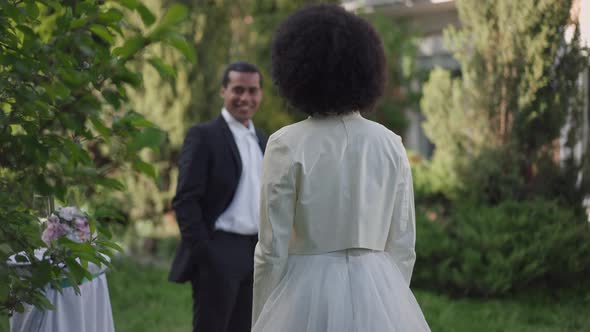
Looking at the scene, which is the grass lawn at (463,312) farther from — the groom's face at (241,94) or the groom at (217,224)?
the groom's face at (241,94)

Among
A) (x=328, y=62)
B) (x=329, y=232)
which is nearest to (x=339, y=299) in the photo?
(x=329, y=232)

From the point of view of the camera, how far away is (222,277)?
4.25 meters

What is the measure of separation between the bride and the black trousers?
144 centimetres

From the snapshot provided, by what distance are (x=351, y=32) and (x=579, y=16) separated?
4.42 meters

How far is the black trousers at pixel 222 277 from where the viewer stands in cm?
424

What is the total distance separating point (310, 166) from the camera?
266cm

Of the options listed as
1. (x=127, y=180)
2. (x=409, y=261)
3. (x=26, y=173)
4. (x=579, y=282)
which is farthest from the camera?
(x=127, y=180)

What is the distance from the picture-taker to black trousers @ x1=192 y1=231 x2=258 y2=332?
4.24 meters

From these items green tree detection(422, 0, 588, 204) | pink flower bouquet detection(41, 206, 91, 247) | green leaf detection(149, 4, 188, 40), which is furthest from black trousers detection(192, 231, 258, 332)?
green tree detection(422, 0, 588, 204)

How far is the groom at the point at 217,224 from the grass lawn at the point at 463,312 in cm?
157

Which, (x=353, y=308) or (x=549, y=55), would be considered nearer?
(x=353, y=308)

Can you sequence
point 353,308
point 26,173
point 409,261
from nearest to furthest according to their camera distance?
1. point 26,173
2. point 353,308
3. point 409,261

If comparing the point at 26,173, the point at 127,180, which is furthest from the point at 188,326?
the point at 26,173

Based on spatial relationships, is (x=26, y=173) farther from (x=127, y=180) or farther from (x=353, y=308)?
(x=127, y=180)
